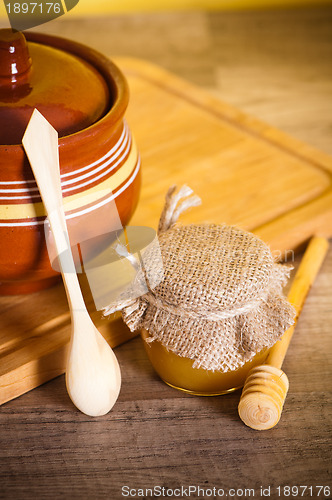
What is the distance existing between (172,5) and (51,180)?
1.00m

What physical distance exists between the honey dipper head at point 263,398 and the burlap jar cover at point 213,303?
0.06ft

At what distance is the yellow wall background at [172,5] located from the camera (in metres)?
1.29

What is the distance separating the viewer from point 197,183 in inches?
28.0

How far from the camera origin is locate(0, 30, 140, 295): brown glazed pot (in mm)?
468

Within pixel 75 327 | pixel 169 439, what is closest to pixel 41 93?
pixel 75 327

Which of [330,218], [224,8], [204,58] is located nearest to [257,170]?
[330,218]

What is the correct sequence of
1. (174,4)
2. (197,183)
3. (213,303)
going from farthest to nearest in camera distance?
(174,4)
(197,183)
(213,303)

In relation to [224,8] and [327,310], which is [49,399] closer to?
[327,310]

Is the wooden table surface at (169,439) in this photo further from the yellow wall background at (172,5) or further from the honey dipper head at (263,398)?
the yellow wall background at (172,5)

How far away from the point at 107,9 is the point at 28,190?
3.23 ft

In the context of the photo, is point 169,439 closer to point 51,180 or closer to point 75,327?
point 75,327

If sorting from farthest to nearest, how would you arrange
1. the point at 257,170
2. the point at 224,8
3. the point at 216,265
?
the point at 224,8
the point at 257,170
the point at 216,265

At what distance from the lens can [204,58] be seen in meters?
1.14

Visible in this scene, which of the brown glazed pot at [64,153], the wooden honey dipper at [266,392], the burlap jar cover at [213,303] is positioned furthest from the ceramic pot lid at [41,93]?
the wooden honey dipper at [266,392]
